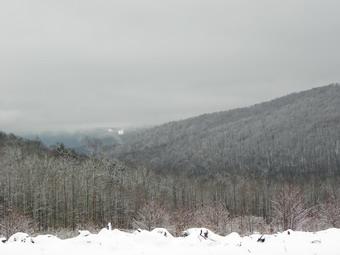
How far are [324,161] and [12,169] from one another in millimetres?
164558

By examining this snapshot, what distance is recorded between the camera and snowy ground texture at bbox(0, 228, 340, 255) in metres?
9.32

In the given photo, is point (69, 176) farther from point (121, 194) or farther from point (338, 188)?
point (338, 188)

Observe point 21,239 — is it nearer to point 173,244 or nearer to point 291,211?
point 173,244

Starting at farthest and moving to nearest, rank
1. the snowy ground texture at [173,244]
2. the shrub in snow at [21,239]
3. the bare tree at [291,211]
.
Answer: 1. the bare tree at [291,211]
2. the shrub in snow at [21,239]
3. the snowy ground texture at [173,244]

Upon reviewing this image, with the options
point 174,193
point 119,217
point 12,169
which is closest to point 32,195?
point 12,169

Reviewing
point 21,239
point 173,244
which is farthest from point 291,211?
point 21,239

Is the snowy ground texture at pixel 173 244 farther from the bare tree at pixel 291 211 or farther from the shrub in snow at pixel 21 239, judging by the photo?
the bare tree at pixel 291 211

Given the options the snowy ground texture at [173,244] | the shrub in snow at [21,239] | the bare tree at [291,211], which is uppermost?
the shrub in snow at [21,239]

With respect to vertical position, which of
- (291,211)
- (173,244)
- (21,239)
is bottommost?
(291,211)

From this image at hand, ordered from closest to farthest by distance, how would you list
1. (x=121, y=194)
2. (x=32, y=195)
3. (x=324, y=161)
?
(x=32, y=195)
(x=121, y=194)
(x=324, y=161)

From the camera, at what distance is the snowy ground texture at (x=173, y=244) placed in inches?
367

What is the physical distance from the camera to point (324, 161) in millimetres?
198500

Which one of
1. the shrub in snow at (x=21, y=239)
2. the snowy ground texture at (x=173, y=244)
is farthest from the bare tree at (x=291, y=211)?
the shrub in snow at (x=21, y=239)

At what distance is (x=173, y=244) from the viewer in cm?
1022
